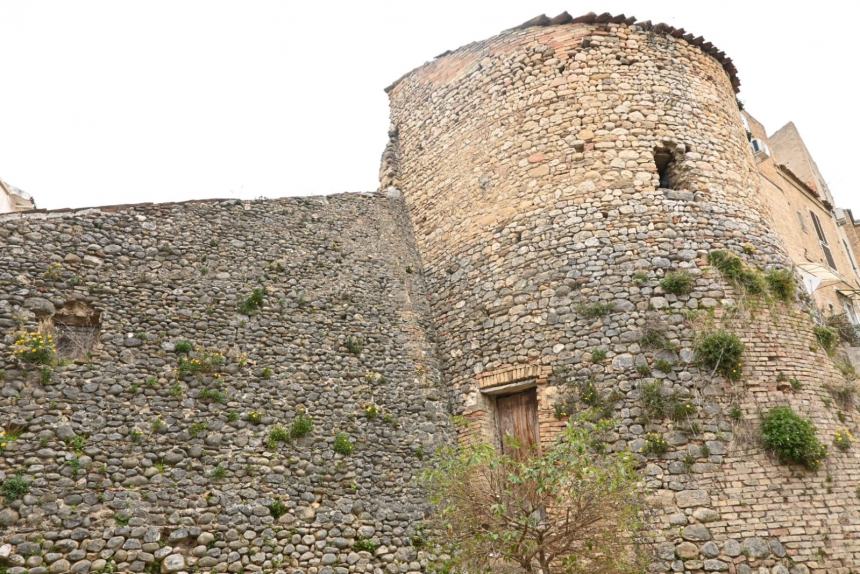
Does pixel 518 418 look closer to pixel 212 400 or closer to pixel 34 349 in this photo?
pixel 212 400

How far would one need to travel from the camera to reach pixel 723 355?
9.80 metres

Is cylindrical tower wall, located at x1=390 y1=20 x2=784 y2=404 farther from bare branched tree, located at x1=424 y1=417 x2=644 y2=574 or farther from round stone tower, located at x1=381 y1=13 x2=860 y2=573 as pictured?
bare branched tree, located at x1=424 y1=417 x2=644 y2=574

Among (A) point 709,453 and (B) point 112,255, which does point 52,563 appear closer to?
(B) point 112,255

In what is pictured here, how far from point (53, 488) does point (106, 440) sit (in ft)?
2.82

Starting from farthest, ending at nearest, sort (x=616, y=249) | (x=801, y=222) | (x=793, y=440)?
(x=801, y=222) → (x=616, y=249) → (x=793, y=440)

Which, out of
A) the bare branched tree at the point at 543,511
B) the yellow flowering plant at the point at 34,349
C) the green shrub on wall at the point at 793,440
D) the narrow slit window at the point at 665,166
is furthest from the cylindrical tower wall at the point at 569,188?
the yellow flowering plant at the point at 34,349

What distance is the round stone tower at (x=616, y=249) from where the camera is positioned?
9117 millimetres

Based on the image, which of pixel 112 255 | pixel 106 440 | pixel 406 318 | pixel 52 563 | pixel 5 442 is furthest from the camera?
pixel 406 318

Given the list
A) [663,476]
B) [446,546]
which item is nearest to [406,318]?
[446,546]

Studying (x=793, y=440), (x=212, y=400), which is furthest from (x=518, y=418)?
(x=212, y=400)

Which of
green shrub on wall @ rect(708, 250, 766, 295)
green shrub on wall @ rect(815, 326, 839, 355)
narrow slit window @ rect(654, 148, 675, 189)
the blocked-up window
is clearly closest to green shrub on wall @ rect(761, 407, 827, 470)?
green shrub on wall @ rect(815, 326, 839, 355)

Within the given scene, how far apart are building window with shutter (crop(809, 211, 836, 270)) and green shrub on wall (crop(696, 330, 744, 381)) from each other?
12957mm

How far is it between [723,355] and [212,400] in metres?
Answer: 7.92

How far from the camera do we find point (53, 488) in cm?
823
